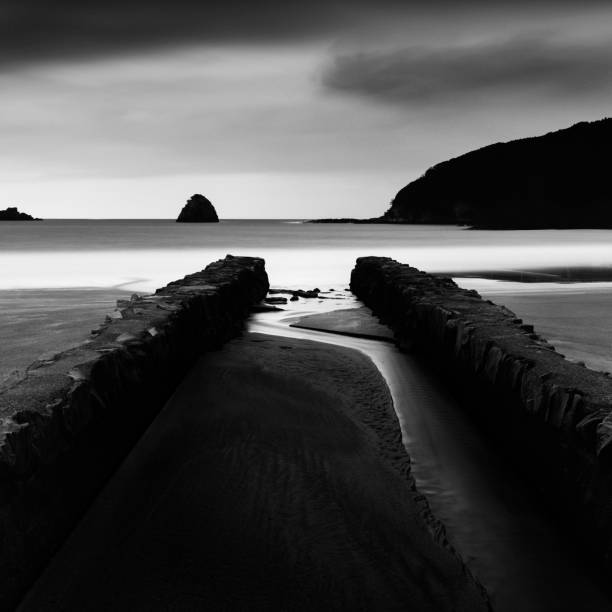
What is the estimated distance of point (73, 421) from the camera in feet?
8.39

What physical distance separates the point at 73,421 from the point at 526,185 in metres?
111

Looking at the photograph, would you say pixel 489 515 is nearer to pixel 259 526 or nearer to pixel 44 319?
pixel 259 526

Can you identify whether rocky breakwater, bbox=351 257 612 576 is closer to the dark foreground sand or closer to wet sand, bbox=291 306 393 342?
the dark foreground sand

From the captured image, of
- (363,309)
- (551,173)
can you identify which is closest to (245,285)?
(363,309)

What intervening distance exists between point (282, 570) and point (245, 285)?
22.7 ft

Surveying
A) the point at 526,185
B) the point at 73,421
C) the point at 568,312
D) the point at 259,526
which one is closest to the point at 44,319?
the point at 73,421

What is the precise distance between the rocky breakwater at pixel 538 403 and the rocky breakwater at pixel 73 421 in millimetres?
2105

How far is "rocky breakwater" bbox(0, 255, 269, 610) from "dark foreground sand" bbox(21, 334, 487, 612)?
109 millimetres

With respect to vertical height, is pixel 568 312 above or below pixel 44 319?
below

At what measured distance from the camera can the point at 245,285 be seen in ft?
29.5

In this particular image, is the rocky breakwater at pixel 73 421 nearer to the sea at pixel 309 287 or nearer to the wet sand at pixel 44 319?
the wet sand at pixel 44 319

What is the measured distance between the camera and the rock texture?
96.1m

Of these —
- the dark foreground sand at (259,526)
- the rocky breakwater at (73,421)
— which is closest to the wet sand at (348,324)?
the rocky breakwater at (73,421)

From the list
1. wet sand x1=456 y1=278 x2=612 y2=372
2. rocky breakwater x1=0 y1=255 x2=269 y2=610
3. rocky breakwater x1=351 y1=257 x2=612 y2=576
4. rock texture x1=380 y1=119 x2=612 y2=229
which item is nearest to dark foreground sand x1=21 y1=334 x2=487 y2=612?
rocky breakwater x1=0 y1=255 x2=269 y2=610
